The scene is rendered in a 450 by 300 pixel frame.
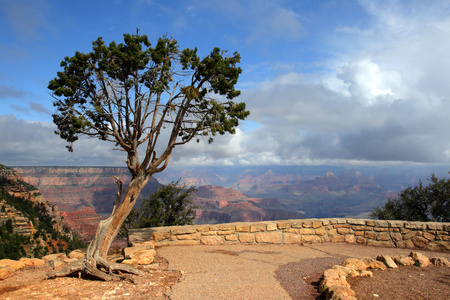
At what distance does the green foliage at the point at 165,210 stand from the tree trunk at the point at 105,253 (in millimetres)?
9986

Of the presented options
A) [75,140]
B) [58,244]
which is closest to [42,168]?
[58,244]

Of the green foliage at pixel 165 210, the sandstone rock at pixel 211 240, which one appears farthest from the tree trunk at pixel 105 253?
the green foliage at pixel 165 210

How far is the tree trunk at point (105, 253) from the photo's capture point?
23.2ft

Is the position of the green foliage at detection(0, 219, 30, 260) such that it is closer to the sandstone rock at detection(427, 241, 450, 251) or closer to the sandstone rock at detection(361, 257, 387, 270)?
the sandstone rock at detection(361, 257, 387, 270)

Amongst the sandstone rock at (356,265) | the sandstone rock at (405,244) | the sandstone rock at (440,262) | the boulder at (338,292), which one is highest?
the boulder at (338,292)

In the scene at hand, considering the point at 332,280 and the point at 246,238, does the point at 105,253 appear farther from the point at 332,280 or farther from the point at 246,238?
the point at 332,280

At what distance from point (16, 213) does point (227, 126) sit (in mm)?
51007

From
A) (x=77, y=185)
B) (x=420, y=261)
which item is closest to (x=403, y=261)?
(x=420, y=261)

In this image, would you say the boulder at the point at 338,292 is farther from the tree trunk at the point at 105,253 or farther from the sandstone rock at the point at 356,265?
the tree trunk at the point at 105,253

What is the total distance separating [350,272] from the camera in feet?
22.8

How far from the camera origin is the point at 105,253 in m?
8.15

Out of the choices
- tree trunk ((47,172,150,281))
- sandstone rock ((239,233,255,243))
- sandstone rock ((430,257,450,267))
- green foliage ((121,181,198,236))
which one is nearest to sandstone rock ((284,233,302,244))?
sandstone rock ((239,233,255,243))

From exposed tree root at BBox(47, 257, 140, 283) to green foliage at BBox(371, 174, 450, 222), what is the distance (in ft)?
55.6

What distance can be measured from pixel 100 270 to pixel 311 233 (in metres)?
8.44
